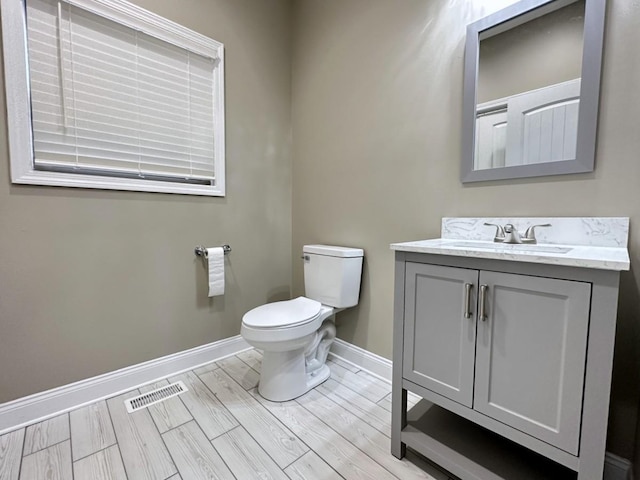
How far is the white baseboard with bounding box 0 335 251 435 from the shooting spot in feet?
4.44

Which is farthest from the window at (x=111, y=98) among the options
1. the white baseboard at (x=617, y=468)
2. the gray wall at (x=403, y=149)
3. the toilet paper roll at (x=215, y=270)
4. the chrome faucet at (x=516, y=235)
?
the white baseboard at (x=617, y=468)

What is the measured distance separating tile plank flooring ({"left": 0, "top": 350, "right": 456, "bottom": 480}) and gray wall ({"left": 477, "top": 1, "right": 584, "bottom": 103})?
161 centimetres

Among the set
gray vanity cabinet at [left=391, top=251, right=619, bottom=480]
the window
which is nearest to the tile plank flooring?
gray vanity cabinet at [left=391, top=251, right=619, bottom=480]

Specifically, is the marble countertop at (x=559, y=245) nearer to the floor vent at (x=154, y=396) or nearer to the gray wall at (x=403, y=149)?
the gray wall at (x=403, y=149)

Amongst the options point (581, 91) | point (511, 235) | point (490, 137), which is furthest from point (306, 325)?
point (581, 91)

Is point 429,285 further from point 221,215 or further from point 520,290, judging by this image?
point 221,215

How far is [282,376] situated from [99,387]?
0.99 meters

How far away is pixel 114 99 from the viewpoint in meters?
1.57

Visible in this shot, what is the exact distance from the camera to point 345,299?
1786 millimetres

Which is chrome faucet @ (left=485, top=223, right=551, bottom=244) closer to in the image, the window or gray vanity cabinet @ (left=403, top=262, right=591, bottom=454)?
gray vanity cabinet @ (left=403, top=262, right=591, bottom=454)

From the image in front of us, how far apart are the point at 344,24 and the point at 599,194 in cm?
171

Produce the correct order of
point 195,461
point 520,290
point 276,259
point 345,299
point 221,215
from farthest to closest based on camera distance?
point 276,259 < point 221,215 < point 345,299 < point 195,461 < point 520,290

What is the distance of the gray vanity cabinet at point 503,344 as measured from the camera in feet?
2.64

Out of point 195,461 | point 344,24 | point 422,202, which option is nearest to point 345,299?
point 422,202
